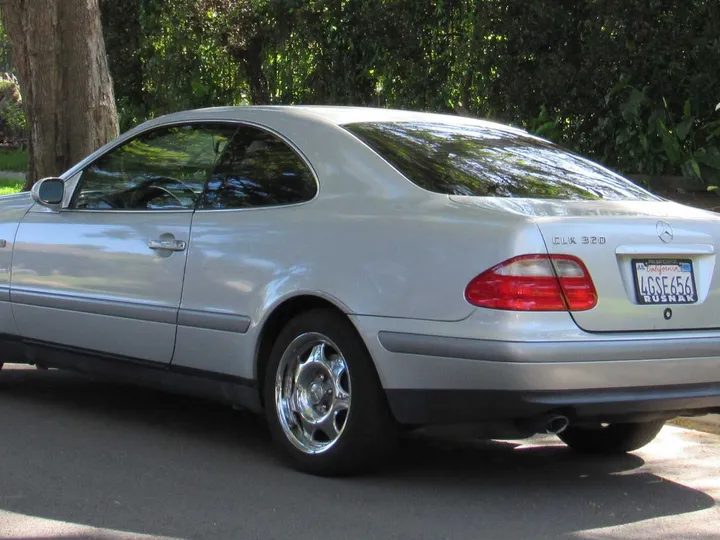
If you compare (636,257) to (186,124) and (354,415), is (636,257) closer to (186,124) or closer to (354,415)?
(354,415)

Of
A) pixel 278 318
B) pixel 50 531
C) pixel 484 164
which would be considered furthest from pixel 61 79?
pixel 50 531

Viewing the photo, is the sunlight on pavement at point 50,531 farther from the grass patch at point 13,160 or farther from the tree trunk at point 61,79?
the grass patch at point 13,160

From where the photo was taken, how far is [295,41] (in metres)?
18.2

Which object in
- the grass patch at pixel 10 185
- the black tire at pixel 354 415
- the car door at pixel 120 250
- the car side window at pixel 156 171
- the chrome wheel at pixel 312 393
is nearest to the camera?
the black tire at pixel 354 415

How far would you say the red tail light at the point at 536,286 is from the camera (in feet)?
14.8

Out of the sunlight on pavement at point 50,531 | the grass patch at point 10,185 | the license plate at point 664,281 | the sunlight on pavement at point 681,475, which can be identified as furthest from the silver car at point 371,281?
the grass patch at point 10,185

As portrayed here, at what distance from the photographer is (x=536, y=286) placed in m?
4.52

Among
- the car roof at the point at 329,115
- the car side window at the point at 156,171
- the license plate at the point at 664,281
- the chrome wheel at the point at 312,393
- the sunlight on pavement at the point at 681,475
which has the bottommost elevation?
the sunlight on pavement at the point at 681,475

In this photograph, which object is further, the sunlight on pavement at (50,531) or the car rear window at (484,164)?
the car rear window at (484,164)

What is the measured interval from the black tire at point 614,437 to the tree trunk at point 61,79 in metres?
6.49

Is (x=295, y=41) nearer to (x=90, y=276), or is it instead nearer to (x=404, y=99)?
(x=404, y=99)

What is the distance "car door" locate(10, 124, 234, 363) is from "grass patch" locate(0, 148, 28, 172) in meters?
21.6

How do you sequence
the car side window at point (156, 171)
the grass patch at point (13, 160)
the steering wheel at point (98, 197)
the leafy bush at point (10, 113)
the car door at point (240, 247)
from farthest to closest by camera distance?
the leafy bush at point (10, 113), the grass patch at point (13, 160), the steering wheel at point (98, 197), the car side window at point (156, 171), the car door at point (240, 247)

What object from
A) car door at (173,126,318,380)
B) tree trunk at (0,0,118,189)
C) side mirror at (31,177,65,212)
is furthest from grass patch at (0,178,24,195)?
car door at (173,126,318,380)
